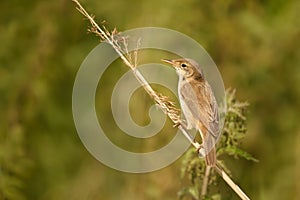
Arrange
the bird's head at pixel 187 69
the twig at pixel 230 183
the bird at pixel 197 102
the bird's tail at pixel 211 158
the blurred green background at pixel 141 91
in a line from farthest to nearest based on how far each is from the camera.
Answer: the blurred green background at pixel 141 91 < the bird's head at pixel 187 69 < the bird at pixel 197 102 < the bird's tail at pixel 211 158 < the twig at pixel 230 183

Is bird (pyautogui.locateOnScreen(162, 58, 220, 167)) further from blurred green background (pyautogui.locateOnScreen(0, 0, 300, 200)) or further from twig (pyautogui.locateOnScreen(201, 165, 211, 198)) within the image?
blurred green background (pyautogui.locateOnScreen(0, 0, 300, 200))

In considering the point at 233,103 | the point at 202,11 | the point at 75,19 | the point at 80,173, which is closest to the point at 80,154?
the point at 80,173

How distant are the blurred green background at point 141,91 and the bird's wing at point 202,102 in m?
0.80

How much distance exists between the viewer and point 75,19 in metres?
6.54

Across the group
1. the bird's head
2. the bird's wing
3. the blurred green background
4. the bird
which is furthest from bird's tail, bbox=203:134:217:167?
the blurred green background

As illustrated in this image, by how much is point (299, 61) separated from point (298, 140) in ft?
2.04

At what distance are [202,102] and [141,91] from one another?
3.33 ft

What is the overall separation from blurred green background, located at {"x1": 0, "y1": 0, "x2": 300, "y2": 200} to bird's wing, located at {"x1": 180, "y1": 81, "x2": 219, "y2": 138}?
799 mm

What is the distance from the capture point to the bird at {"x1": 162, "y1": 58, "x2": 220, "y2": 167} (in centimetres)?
462

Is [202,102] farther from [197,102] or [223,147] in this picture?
[223,147]

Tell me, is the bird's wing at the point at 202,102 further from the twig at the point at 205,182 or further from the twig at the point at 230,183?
the twig at the point at 230,183

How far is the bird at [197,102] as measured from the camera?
4.62 m

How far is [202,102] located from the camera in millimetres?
4855

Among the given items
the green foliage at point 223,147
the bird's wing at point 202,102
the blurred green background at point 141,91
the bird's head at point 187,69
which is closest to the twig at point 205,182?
the green foliage at point 223,147
